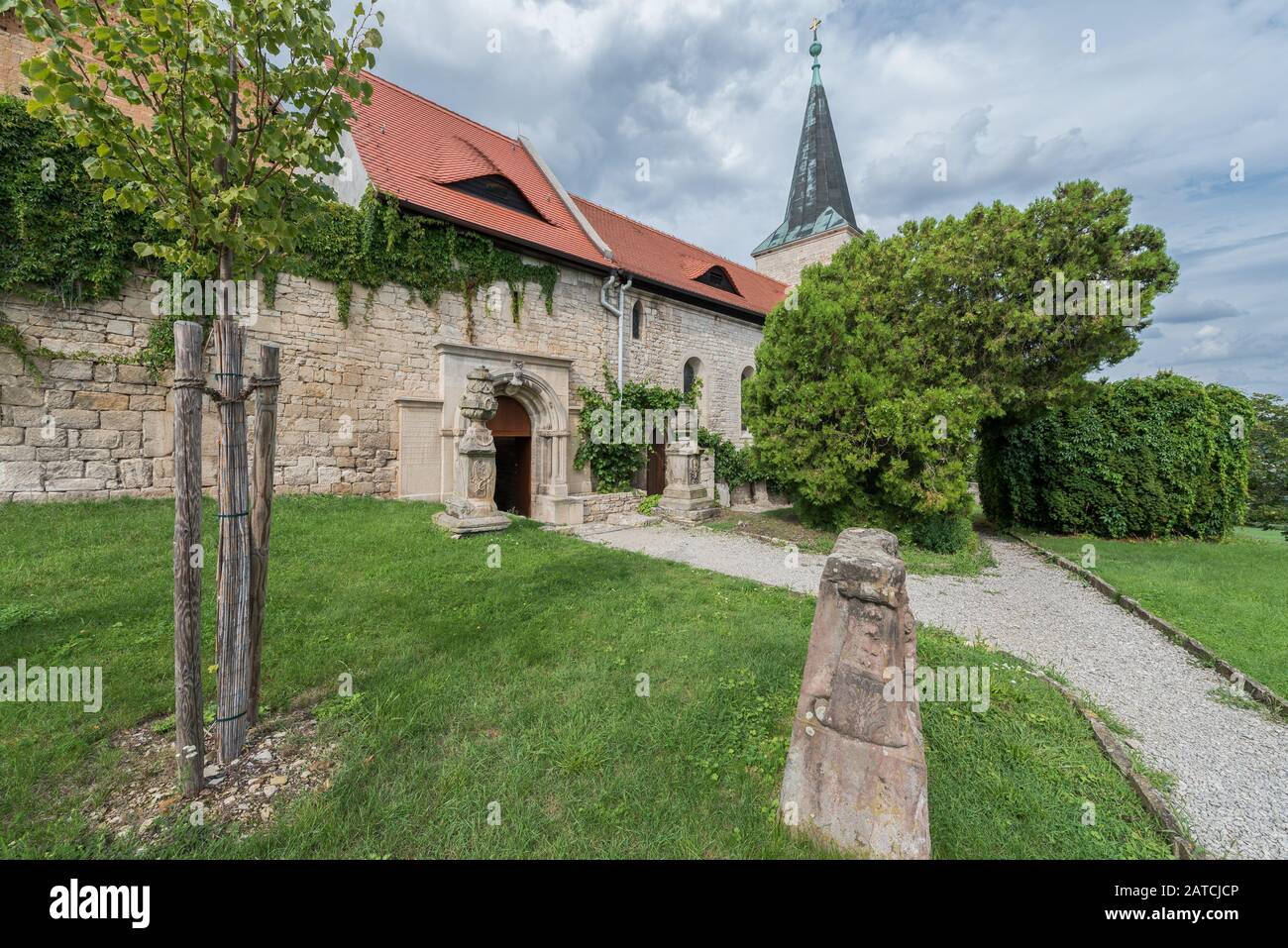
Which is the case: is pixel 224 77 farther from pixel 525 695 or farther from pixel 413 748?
pixel 525 695

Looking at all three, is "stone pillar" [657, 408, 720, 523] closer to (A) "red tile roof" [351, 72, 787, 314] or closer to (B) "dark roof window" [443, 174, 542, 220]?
(A) "red tile roof" [351, 72, 787, 314]

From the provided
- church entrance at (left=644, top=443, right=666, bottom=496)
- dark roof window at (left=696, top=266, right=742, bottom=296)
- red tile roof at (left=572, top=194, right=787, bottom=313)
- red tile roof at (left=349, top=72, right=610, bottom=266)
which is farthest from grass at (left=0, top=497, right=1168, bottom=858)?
dark roof window at (left=696, top=266, right=742, bottom=296)

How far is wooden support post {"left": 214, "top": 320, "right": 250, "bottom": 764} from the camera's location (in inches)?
89.6

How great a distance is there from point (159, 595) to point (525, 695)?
143 inches

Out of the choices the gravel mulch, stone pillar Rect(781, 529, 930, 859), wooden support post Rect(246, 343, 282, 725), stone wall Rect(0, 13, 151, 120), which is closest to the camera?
stone pillar Rect(781, 529, 930, 859)

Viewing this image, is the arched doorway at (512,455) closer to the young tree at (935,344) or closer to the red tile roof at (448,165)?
the red tile roof at (448,165)

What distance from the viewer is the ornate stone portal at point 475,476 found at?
298 inches

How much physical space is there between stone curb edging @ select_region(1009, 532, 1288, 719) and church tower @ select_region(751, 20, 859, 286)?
2008 centimetres

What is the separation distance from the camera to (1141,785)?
258 centimetres

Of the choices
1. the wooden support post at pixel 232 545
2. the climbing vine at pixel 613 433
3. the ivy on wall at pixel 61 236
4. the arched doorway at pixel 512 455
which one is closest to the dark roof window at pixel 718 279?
the climbing vine at pixel 613 433

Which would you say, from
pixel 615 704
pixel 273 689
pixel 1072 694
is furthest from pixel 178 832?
pixel 1072 694

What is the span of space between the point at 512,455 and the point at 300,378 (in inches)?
201

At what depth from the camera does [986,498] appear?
40.6 ft

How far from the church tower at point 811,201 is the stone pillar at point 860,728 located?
24475 mm
